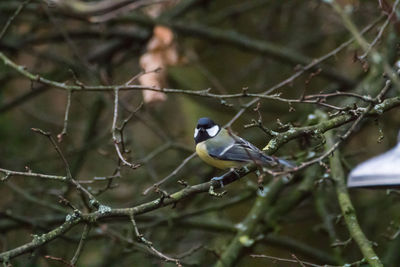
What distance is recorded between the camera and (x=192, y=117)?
19.3 feet

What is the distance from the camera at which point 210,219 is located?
488 cm

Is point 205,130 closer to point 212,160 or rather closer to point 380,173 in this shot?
point 212,160

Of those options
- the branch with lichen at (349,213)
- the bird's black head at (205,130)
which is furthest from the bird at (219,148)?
the branch with lichen at (349,213)

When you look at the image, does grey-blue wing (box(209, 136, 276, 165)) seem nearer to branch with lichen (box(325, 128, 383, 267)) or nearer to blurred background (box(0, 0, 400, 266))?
→ branch with lichen (box(325, 128, 383, 267))

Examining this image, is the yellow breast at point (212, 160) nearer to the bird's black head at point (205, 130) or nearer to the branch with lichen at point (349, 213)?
the bird's black head at point (205, 130)

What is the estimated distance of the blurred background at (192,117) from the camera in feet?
15.1

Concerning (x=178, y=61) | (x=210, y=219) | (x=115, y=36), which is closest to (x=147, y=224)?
(x=210, y=219)

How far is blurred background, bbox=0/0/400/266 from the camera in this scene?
459 centimetres

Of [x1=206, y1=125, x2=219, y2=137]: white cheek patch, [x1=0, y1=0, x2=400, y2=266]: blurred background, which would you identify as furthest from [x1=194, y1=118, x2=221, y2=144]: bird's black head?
[x1=0, y1=0, x2=400, y2=266]: blurred background

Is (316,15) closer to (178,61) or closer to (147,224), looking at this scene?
(178,61)

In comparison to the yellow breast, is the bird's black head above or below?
above

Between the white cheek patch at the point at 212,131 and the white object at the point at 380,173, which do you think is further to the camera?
the white cheek patch at the point at 212,131

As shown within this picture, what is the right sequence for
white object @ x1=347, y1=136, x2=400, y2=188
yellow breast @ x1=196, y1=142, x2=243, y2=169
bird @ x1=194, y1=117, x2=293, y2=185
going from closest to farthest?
white object @ x1=347, y1=136, x2=400, y2=188 → bird @ x1=194, y1=117, x2=293, y2=185 → yellow breast @ x1=196, y1=142, x2=243, y2=169

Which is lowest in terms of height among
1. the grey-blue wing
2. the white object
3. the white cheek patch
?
the white object
